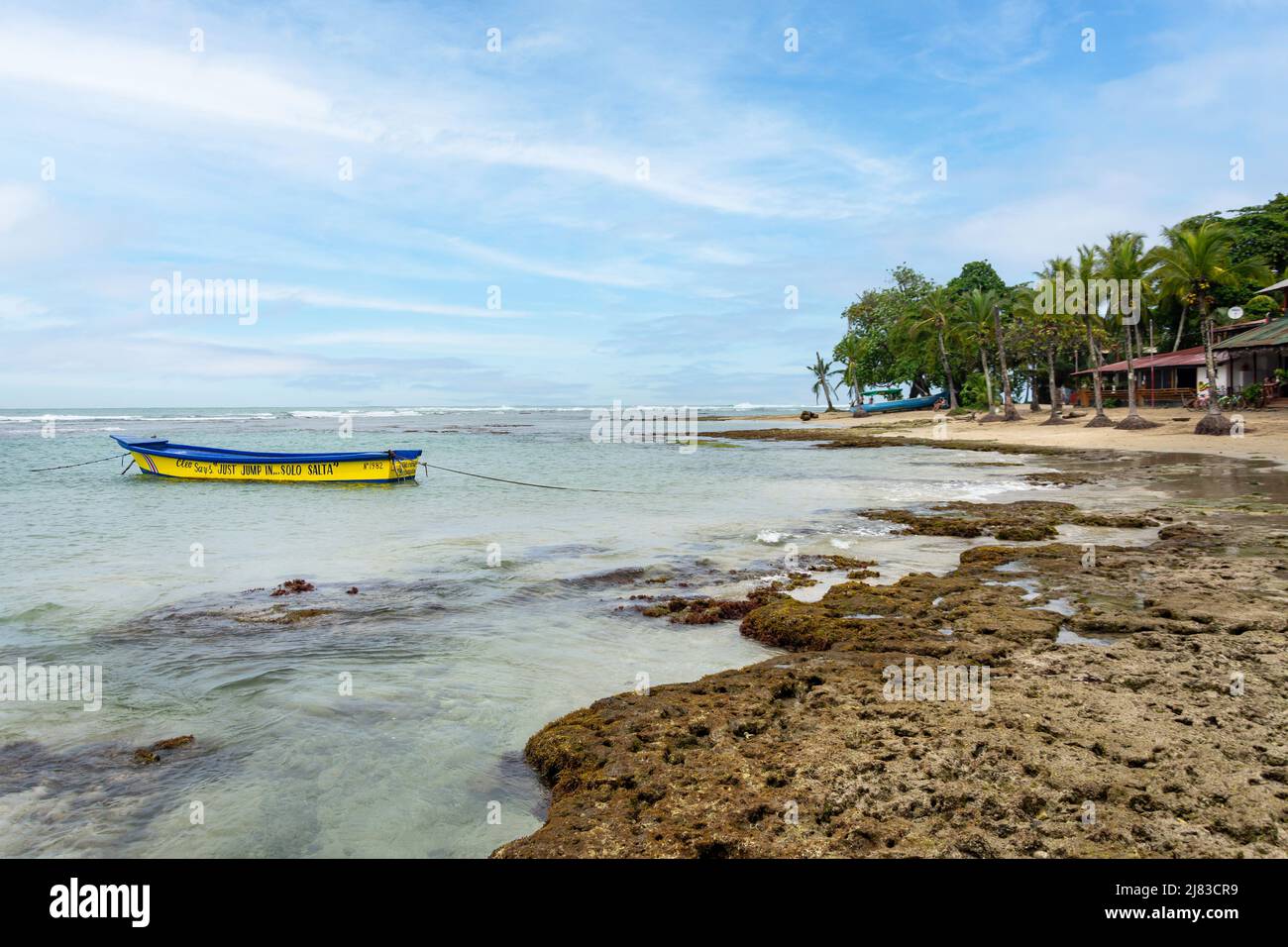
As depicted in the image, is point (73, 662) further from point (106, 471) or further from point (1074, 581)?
point (106, 471)

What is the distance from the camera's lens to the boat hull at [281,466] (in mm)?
26547

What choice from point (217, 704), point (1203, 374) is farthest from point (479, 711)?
point (1203, 374)

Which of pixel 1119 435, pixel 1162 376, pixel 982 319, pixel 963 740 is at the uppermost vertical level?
pixel 982 319

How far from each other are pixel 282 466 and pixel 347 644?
20.4m

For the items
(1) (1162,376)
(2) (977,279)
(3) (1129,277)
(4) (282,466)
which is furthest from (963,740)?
(2) (977,279)

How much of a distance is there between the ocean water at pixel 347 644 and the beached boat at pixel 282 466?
170 inches

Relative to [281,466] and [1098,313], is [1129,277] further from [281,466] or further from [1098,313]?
[281,466]

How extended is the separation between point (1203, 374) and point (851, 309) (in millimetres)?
34165

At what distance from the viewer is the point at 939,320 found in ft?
183

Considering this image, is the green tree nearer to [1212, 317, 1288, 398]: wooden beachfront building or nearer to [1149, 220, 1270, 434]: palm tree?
[1212, 317, 1288, 398]: wooden beachfront building

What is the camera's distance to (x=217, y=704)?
6.95 metres

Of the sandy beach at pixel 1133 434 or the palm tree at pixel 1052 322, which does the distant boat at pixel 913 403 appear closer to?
the sandy beach at pixel 1133 434

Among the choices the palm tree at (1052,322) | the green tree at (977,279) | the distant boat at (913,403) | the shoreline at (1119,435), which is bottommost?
the shoreline at (1119,435)

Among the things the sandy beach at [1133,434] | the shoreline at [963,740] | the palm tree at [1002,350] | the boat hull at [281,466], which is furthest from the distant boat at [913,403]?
the shoreline at [963,740]
